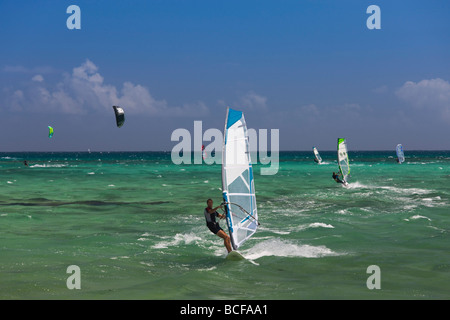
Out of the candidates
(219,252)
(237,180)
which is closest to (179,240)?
(219,252)

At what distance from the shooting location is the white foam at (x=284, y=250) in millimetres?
12789

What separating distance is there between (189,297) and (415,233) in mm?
9859

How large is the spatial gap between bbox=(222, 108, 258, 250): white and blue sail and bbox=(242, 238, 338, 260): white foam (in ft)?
2.86

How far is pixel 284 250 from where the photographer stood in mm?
13414

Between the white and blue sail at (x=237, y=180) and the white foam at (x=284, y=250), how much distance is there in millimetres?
873

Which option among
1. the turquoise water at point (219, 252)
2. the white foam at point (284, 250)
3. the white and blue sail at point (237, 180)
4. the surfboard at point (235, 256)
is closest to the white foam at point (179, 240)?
the turquoise water at point (219, 252)

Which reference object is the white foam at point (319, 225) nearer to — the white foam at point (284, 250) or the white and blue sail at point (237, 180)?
the white foam at point (284, 250)

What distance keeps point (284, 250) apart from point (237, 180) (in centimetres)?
295

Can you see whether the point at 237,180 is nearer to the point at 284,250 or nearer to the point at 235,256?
the point at 235,256

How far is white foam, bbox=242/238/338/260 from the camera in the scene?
12789mm

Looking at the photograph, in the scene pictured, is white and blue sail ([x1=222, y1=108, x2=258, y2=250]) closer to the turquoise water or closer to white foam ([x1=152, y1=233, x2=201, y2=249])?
the turquoise water

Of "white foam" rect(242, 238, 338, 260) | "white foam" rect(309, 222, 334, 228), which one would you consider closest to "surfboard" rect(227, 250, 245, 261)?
"white foam" rect(242, 238, 338, 260)
